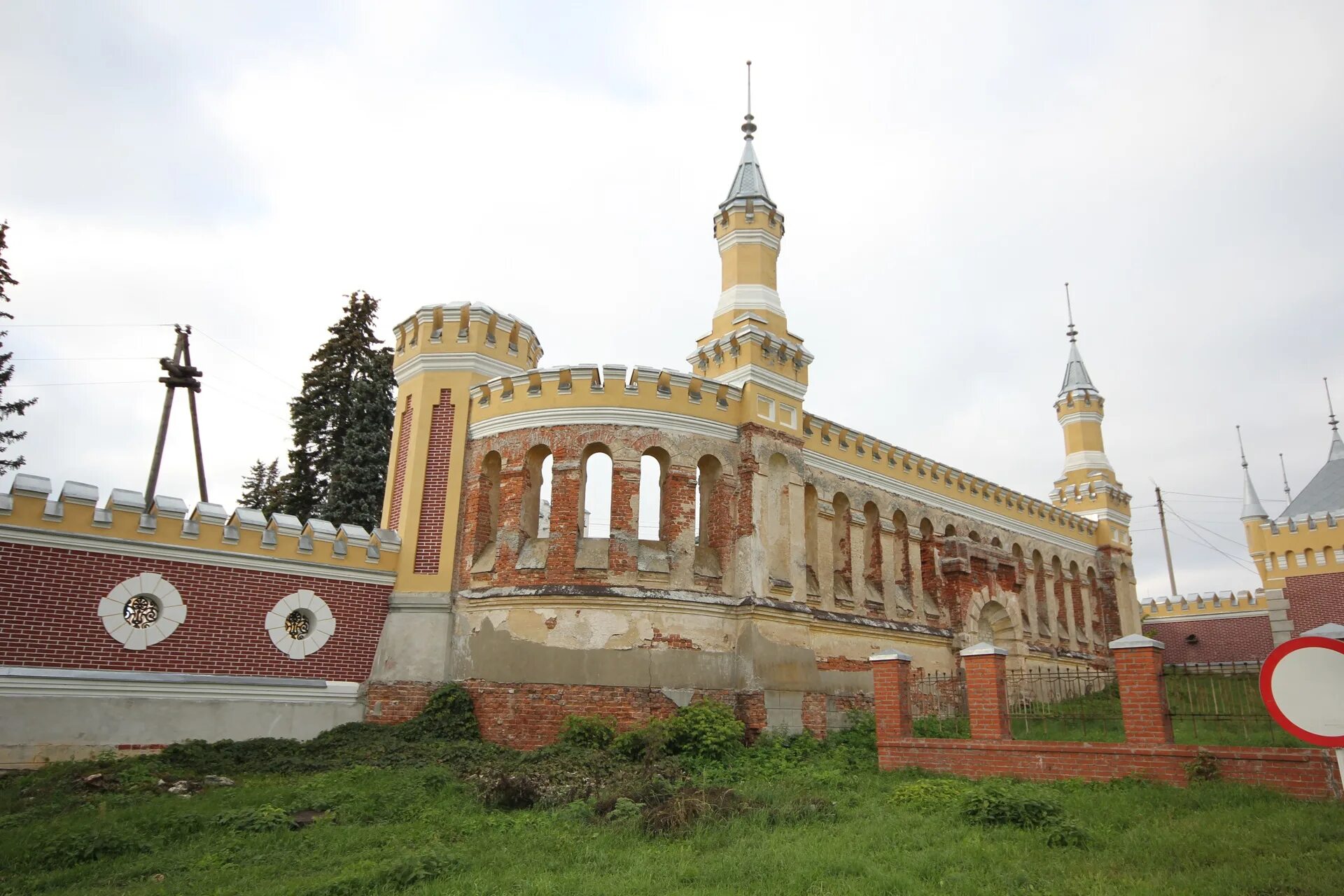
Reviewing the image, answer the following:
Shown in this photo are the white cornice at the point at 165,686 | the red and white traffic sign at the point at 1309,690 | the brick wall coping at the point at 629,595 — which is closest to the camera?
the red and white traffic sign at the point at 1309,690

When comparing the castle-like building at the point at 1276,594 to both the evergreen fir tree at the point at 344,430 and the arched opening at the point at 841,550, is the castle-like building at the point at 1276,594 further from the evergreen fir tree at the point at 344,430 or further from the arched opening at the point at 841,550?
the evergreen fir tree at the point at 344,430

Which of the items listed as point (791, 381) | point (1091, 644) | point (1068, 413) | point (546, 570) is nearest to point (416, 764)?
point (546, 570)

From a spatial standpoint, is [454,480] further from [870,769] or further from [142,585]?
[870,769]

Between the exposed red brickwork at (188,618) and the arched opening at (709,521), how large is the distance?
246 inches

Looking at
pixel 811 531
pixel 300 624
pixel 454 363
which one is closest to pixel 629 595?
pixel 811 531

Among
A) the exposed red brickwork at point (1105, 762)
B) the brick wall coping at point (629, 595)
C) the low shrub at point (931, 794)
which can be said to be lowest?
the low shrub at point (931, 794)

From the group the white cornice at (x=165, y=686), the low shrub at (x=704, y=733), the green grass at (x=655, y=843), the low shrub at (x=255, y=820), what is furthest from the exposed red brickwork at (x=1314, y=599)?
the low shrub at (x=255, y=820)

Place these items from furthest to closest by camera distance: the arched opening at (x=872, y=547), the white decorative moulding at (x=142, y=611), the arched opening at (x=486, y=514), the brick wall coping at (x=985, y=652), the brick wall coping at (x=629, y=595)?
the arched opening at (x=872, y=547) → the arched opening at (x=486, y=514) → the brick wall coping at (x=629, y=595) → the white decorative moulding at (x=142, y=611) → the brick wall coping at (x=985, y=652)

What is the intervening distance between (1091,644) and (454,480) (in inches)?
859

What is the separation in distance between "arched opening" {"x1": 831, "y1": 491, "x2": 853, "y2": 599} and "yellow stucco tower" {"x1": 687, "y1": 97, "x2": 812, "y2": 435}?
9.99 feet

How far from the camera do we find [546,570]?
16.0 metres

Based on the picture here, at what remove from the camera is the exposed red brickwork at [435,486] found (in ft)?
56.9

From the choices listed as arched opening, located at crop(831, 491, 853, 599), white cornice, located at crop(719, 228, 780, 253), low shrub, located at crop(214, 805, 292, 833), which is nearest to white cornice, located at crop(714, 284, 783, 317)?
white cornice, located at crop(719, 228, 780, 253)

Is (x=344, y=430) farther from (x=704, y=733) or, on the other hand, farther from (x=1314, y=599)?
(x=1314, y=599)
